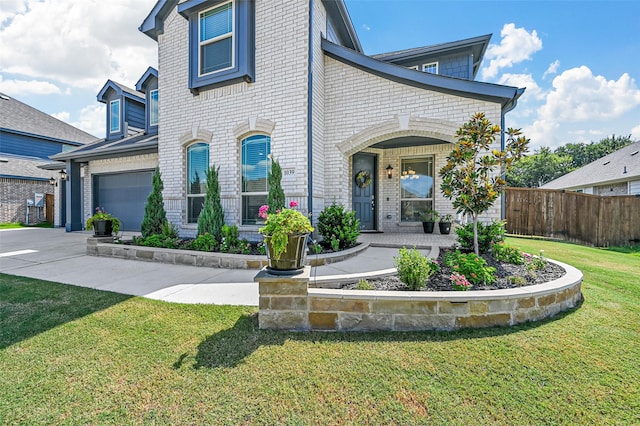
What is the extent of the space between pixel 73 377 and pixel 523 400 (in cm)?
313

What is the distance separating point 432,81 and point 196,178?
19.9 feet

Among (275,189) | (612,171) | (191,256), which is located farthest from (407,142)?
(612,171)

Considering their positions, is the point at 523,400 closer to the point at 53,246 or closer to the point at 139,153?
the point at 53,246

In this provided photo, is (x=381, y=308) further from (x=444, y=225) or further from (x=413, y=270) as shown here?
(x=444, y=225)

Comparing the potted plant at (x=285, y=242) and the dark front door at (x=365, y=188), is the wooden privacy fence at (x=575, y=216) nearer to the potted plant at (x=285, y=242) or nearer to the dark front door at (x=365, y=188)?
the dark front door at (x=365, y=188)

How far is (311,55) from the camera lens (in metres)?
6.11

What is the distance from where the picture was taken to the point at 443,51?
8.92 m

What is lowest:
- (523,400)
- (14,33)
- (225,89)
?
(523,400)

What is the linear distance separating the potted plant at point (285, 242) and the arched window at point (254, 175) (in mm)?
3745

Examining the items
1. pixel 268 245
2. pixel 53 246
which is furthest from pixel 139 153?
pixel 268 245

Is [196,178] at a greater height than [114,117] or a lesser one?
lesser

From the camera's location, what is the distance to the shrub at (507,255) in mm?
4311

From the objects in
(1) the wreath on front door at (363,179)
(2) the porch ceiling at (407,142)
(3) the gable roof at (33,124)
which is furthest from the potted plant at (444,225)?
(3) the gable roof at (33,124)

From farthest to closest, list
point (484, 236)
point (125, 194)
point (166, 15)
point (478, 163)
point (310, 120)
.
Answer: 1. point (125, 194)
2. point (166, 15)
3. point (310, 120)
4. point (484, 236)
5. point (478, 163)
